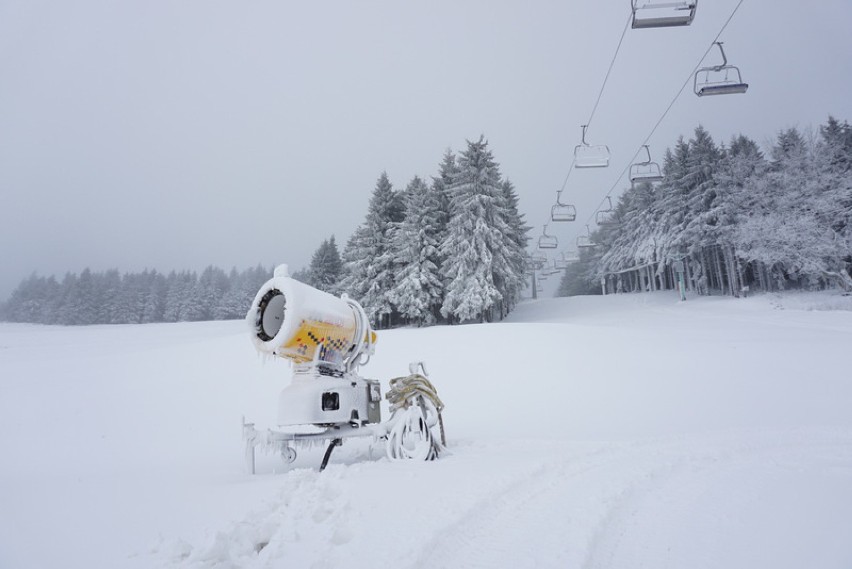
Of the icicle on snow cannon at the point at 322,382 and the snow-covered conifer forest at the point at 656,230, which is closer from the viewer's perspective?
the icicle on snow cannon at the point at 322,382

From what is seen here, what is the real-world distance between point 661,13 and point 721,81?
402 centimetres

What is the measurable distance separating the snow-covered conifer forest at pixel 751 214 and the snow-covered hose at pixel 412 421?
17.6 m

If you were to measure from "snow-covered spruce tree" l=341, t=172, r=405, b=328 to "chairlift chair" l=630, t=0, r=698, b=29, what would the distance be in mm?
24442

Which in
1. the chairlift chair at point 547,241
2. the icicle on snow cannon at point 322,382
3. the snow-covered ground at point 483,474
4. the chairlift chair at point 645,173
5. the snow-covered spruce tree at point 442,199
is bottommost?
the snow-covered ground at point 483,474

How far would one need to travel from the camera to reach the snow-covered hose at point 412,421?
467cm

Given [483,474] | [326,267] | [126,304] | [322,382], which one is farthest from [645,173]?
[126,304]

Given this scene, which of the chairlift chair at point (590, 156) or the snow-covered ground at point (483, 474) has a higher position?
the chairlift chair at point (590, 156)

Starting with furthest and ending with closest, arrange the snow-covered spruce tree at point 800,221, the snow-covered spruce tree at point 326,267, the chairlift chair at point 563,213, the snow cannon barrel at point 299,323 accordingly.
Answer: the snow-covered spruce tree at point 326,267
the snow-covered spruce tree at point 800,221
the chairlift chair at point 563,213
the snow cannon barrel at point 299,323

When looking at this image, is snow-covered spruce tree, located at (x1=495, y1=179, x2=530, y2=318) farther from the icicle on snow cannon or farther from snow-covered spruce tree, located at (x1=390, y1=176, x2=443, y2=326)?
the icicle on snow cannon

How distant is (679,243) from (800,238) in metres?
12.1

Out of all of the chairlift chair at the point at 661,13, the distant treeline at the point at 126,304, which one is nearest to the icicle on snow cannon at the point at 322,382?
the chairlift chair at the point at 661,13

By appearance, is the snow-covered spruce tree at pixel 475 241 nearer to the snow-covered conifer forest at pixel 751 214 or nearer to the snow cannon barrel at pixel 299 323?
the snow-covered conifer forest at pixel 751 214

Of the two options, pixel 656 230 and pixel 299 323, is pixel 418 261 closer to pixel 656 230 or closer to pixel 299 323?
pixel 299 323

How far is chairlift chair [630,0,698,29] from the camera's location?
5.87 metres
